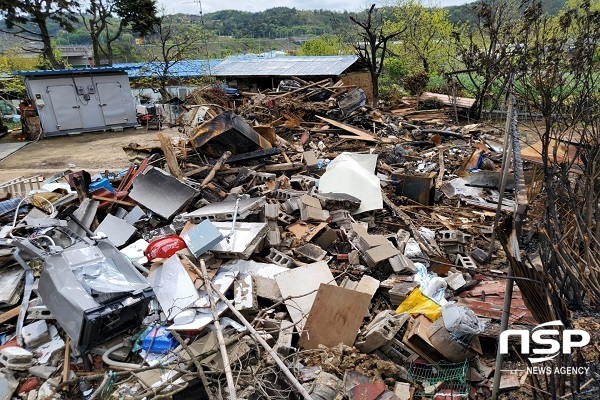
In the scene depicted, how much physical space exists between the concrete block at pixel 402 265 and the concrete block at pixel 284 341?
1.77 m

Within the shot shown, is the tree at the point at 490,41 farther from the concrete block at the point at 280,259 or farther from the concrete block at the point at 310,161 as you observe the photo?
the concrete block at the point at 280,259

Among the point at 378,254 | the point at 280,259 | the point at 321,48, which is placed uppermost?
the point at 321,48

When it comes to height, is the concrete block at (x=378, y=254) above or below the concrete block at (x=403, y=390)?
above

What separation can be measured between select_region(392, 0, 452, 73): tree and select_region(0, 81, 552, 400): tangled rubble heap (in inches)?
807

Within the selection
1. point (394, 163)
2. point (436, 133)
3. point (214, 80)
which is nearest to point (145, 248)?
point (394, 163)

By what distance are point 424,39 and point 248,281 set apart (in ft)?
88.4

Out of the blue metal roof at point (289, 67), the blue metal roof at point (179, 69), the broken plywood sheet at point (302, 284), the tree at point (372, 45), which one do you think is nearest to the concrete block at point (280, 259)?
the broken plywood sheet at point (302, 284)

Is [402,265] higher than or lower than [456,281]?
higher

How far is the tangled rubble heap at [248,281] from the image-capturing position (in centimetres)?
385

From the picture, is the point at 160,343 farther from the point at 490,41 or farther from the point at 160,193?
the point at 490,41

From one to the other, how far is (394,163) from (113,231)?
7095 millimetres

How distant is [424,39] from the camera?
88.6ft

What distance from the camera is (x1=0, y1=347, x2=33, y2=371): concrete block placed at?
4.09m

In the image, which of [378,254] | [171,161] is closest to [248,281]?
[378,254]
